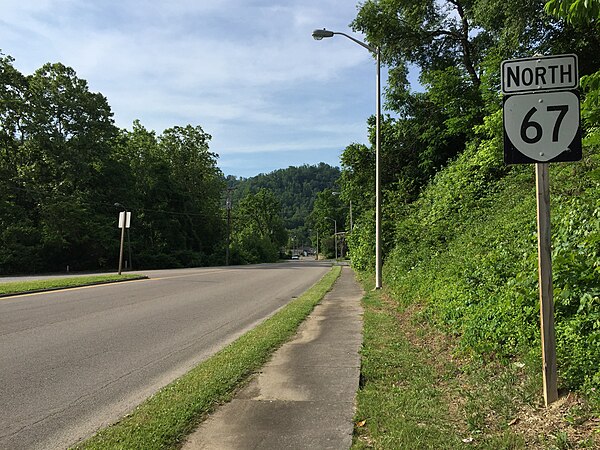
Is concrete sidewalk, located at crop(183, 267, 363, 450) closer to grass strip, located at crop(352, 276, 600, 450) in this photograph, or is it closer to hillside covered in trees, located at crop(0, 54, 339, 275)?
grass strip, located at crop(352, 276, 600, 450)

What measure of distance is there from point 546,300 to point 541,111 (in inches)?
63.7

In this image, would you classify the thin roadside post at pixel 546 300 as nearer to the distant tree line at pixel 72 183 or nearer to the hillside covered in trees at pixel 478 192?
the hillside covered in trees at pixel 478 192

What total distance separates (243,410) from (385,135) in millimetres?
18060

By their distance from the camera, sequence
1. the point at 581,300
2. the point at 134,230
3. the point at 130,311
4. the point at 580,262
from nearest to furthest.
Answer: the point at 581,300 → the point at 580,262 → the point at 130,311 → the point at 134,230

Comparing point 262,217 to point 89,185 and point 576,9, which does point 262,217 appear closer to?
point 89,185

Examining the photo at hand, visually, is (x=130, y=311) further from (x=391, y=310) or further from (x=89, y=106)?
(x=89, y=106)

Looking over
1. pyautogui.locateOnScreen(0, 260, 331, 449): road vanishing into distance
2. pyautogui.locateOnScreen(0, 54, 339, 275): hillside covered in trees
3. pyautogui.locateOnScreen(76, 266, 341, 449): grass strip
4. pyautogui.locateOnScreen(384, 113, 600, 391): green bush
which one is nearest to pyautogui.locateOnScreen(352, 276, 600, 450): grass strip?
pyautogui.locateOnScreen(384, 113, 600, 391): green bush

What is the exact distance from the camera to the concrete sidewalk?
12.9 feet

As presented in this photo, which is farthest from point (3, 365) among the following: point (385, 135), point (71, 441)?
point (385, 135)

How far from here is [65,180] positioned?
44.7m

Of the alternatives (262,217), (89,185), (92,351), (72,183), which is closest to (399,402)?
(92,351)

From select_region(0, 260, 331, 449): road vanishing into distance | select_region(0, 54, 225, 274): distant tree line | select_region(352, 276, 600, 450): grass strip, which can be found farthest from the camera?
select_region(0, 54, 225, 274): distant tree line

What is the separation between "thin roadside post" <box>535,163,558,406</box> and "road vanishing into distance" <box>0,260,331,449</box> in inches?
164

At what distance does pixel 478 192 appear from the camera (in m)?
12.2
